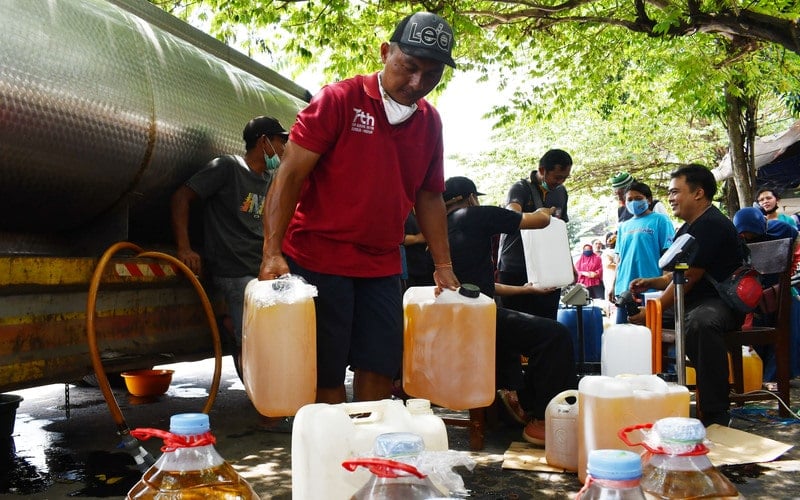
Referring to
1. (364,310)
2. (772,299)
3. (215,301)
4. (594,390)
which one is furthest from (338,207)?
(772,299)

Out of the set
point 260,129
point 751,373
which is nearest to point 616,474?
point 260,129

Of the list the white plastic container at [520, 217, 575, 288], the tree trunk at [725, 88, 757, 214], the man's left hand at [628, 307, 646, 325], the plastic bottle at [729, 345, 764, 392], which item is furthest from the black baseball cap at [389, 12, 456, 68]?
the tree trunk at [725, 88, 757, 214]

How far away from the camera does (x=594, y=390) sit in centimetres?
294

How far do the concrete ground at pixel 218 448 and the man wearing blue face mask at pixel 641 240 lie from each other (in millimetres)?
1760

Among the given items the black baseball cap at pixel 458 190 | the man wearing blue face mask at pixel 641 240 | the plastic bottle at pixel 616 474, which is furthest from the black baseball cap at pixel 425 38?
the man wearing blue face mask at pixel 641 240

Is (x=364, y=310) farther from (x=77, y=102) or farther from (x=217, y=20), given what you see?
(x=217, y=20)

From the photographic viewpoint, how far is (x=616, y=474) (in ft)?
3.51

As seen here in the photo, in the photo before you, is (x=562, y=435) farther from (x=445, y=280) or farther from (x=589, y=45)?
(x=589, y=45)

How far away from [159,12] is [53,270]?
2.36 metres

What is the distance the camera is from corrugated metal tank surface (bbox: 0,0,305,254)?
3443 mm

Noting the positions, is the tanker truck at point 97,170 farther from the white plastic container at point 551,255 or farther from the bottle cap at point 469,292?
the white plastic container at point 551,255

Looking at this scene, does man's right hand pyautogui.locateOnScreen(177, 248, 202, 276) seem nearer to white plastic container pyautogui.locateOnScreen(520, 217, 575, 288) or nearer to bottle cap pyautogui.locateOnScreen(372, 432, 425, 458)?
white plastic container pyautogui.locateOnScreen(520, 217, 575, 288)

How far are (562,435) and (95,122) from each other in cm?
297

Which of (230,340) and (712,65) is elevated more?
(712,65)
